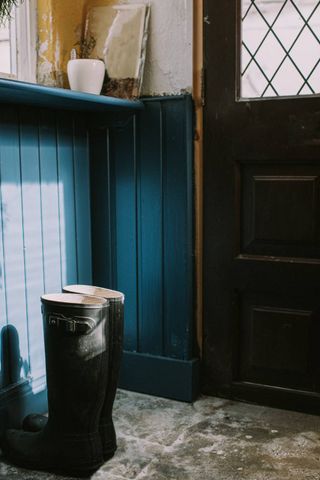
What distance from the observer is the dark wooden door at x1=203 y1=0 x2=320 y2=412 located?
2.52 metres

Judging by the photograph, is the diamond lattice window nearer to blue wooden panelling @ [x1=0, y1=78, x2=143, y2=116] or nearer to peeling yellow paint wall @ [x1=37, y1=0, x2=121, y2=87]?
blue wooden panelling @ [x1=0, y1=78, x2=143, y2=116]

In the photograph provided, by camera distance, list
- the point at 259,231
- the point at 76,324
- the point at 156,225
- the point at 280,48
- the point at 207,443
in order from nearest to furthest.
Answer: the point at 76,324 < the point at 207,443 < the point at 280,48 < the point at 259,231 < the point at 156,225

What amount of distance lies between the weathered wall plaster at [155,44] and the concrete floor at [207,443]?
4.56 feet

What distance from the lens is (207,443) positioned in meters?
2.36

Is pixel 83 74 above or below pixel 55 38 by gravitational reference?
Result: below

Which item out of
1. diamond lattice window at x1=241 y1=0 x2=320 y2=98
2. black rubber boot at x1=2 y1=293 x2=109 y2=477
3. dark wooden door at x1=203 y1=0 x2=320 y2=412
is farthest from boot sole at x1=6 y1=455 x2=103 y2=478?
diamond lattice window at x1=241 y1=0 x2=320 y2=98

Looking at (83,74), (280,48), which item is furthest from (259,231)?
(83,74)

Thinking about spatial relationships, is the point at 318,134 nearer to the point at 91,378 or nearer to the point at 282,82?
the point at 282,82

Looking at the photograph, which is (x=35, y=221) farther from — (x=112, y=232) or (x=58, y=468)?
(x=58, y=468)

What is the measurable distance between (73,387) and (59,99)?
1.05 metres

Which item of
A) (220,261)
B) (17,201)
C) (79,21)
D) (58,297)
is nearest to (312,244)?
(220,261)

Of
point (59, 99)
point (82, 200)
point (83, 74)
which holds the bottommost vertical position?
point (82, 200)

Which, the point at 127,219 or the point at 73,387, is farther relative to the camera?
the point at 127,219

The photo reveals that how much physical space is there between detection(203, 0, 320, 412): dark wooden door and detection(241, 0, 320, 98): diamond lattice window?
2cm
